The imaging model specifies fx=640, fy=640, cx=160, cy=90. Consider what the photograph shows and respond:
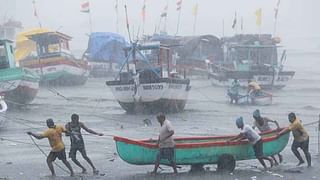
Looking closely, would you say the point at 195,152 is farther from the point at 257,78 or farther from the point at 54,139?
the point at 257,78

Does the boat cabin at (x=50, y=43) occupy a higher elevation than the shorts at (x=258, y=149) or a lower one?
higher

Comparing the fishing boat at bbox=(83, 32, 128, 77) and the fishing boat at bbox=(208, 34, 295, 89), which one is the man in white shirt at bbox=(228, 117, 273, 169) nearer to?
the fishing boat at bbox=(208, 34, 295, 89)

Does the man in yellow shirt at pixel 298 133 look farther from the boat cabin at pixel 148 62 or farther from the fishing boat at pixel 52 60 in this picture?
Answer: the fishing boat at pixel 52 60

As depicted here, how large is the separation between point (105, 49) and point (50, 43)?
307 inches

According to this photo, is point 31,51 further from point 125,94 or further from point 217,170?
point 217,170

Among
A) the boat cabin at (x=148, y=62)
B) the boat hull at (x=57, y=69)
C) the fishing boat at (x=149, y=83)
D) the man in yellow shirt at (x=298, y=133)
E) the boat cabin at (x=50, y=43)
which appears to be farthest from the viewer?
the boat hull at (x=57, y=69)

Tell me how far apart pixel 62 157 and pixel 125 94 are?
11845mm

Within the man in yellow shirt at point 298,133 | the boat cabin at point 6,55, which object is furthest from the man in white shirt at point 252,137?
the boat cabin at point 6,55

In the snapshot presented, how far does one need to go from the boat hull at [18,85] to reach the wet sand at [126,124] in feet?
1.73

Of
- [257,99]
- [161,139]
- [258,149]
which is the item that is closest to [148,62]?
[257,99]

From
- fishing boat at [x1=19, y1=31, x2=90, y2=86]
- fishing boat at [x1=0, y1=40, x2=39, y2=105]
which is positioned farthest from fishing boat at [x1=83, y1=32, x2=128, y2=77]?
fishing boat at [x1=0, y1=40, x2=39, y2=105]

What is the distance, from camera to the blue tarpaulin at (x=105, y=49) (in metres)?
43.4

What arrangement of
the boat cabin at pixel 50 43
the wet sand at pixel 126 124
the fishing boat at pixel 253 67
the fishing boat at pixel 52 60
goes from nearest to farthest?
the wet sand at pixel 126 124
the fishing boat at pixel 253 67
the boat cabin at pixel 50 43
the fishing boat at pixel 52 60

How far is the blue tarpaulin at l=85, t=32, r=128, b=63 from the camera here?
43.4m
